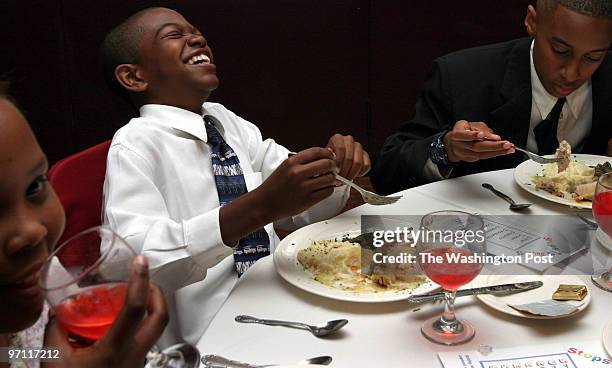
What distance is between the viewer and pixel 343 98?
4.18m

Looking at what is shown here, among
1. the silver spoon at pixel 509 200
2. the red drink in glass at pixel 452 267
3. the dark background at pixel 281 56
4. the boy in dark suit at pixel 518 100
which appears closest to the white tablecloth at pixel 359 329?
the red drink in glass at pixel 452 267

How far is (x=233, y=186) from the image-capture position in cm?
179

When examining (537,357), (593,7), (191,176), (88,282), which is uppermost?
(593,7)

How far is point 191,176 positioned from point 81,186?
0.29m

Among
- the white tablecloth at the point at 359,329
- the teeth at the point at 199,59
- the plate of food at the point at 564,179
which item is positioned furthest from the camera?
the teeth at the point at 199,59

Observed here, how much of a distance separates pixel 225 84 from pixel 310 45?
0.61 metres

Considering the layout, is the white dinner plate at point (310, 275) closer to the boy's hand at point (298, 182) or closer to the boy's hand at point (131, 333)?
the boy's hand at point (298, 182)

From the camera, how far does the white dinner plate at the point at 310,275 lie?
1214mm

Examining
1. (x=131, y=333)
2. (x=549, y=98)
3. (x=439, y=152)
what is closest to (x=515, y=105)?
(x=549, y=98)

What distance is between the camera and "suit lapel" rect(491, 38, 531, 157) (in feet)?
7.09

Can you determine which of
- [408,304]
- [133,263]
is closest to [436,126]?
[408,304]

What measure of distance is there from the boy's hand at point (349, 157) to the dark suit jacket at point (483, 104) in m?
0.38

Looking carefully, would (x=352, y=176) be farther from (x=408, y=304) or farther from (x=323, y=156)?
(x=408, y=304)

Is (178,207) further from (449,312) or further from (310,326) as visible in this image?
(449,312)
